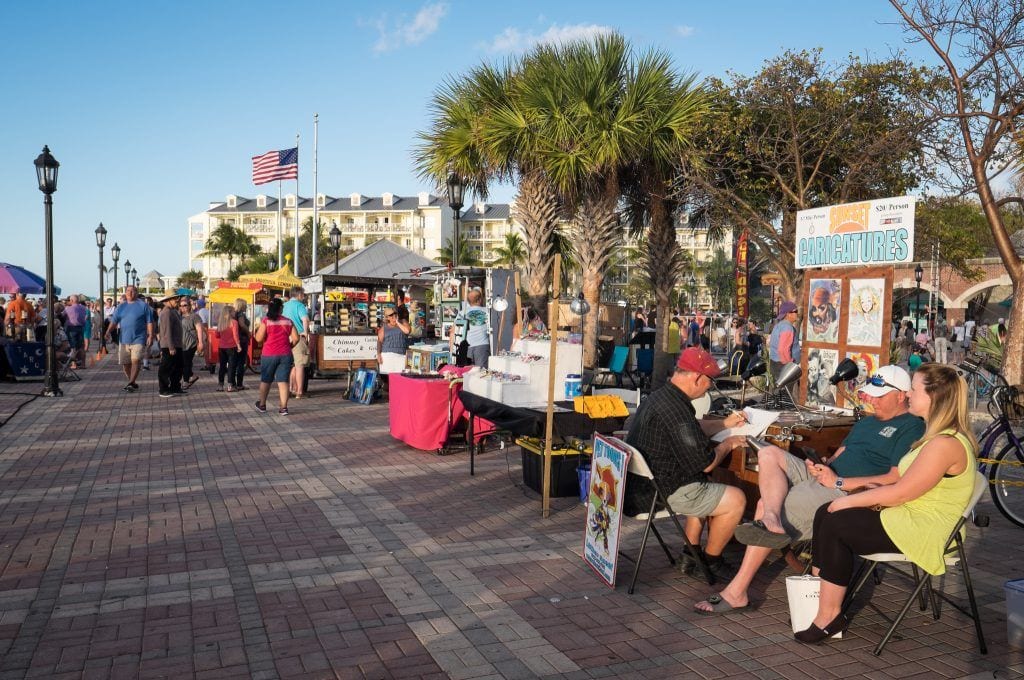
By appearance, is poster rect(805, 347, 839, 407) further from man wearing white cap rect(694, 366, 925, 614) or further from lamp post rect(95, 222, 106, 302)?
lamp post rect(95, 222, 106, 302)

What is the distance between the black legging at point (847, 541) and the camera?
13.3 feet

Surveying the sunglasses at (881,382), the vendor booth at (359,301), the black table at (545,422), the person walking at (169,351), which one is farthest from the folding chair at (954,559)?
the person walking at (169,351)

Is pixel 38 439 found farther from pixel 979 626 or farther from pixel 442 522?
pixel 979 626

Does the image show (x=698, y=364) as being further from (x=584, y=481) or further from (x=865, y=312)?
(x=865, y=312)

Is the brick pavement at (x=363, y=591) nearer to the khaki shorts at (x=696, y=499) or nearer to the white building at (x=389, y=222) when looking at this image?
the khaki shorts at (x=696, y=499)

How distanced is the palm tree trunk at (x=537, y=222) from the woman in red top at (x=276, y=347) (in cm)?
732

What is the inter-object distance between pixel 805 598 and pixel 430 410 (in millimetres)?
5682

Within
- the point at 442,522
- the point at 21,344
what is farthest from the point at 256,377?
the point at 442,522

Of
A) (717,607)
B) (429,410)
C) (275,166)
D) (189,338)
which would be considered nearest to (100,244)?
(275,166)

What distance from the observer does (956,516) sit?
4004 mm

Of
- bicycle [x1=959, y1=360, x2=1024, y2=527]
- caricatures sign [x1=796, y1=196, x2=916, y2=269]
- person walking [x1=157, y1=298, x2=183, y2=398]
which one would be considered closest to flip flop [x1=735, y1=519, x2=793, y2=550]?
bicycle [x1=959, y1=360, x2=1024, y2=527]

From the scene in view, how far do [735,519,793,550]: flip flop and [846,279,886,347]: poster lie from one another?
3883 millimetres

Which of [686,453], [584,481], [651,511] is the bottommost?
[584,481]

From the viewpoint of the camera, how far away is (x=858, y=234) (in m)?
7.93
